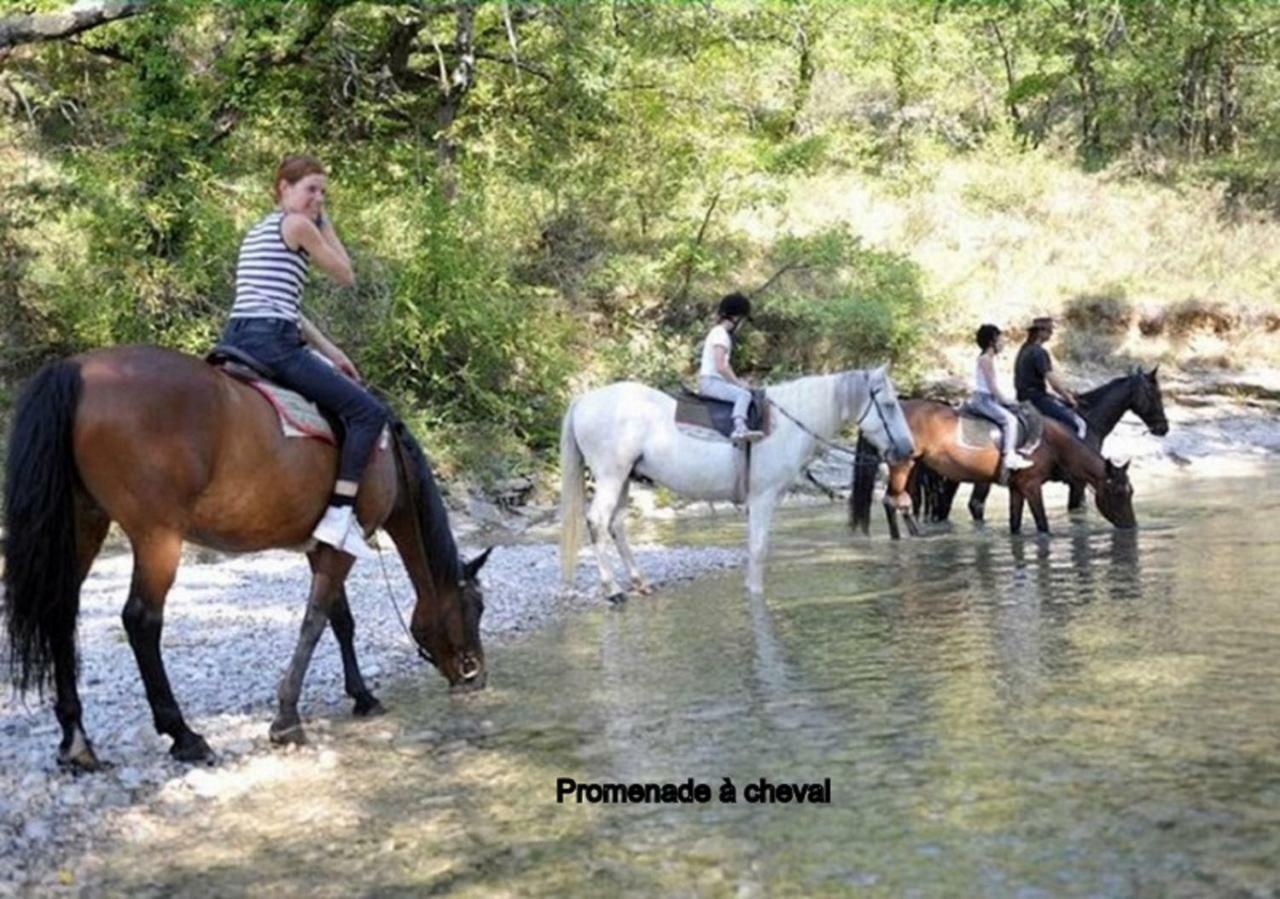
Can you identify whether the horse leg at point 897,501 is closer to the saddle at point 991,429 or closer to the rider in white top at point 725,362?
the saddle at point 991,429

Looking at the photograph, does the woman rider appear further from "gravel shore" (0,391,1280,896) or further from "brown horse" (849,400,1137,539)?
"brown horse" (849,400,1137,539)

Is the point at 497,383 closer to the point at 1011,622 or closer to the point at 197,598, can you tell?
the point at 197,598

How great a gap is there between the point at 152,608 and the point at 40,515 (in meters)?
0.62

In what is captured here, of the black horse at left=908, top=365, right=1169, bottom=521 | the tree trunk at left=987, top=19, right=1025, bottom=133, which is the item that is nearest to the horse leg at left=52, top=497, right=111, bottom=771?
the black horse at left=908, top=365, right=1169, bottom=521

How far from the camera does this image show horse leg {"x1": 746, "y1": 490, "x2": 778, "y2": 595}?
35.0 ft

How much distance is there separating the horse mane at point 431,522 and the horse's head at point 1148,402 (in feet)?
37.9

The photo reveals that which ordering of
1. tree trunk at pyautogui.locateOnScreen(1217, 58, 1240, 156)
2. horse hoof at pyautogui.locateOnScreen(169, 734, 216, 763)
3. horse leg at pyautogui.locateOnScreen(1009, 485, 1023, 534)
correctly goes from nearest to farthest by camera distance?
horse hoof at pyautogui.locateOnScreen(169, 734, 216, 763)
horse leg at pyautogui.locateOnScreen(1009, 485, 1023, 534)
tree trunk at pyautogui.locateOnScreen(1217, 58, 1240, 156)

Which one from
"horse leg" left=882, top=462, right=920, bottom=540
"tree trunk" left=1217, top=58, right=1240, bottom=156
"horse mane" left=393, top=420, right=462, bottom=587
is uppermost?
"tree trunk" left=1217, top=58, right=1240, bottom=156

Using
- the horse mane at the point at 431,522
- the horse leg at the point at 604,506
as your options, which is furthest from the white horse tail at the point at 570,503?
the horse mane at the point at 431,522

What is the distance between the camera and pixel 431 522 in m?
7.01

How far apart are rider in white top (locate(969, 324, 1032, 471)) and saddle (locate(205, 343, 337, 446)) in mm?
10215

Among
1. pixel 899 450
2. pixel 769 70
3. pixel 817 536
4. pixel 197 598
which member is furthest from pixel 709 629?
pixel 769 70

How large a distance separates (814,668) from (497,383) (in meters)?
13.7

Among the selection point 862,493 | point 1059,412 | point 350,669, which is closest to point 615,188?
point 1059,412
